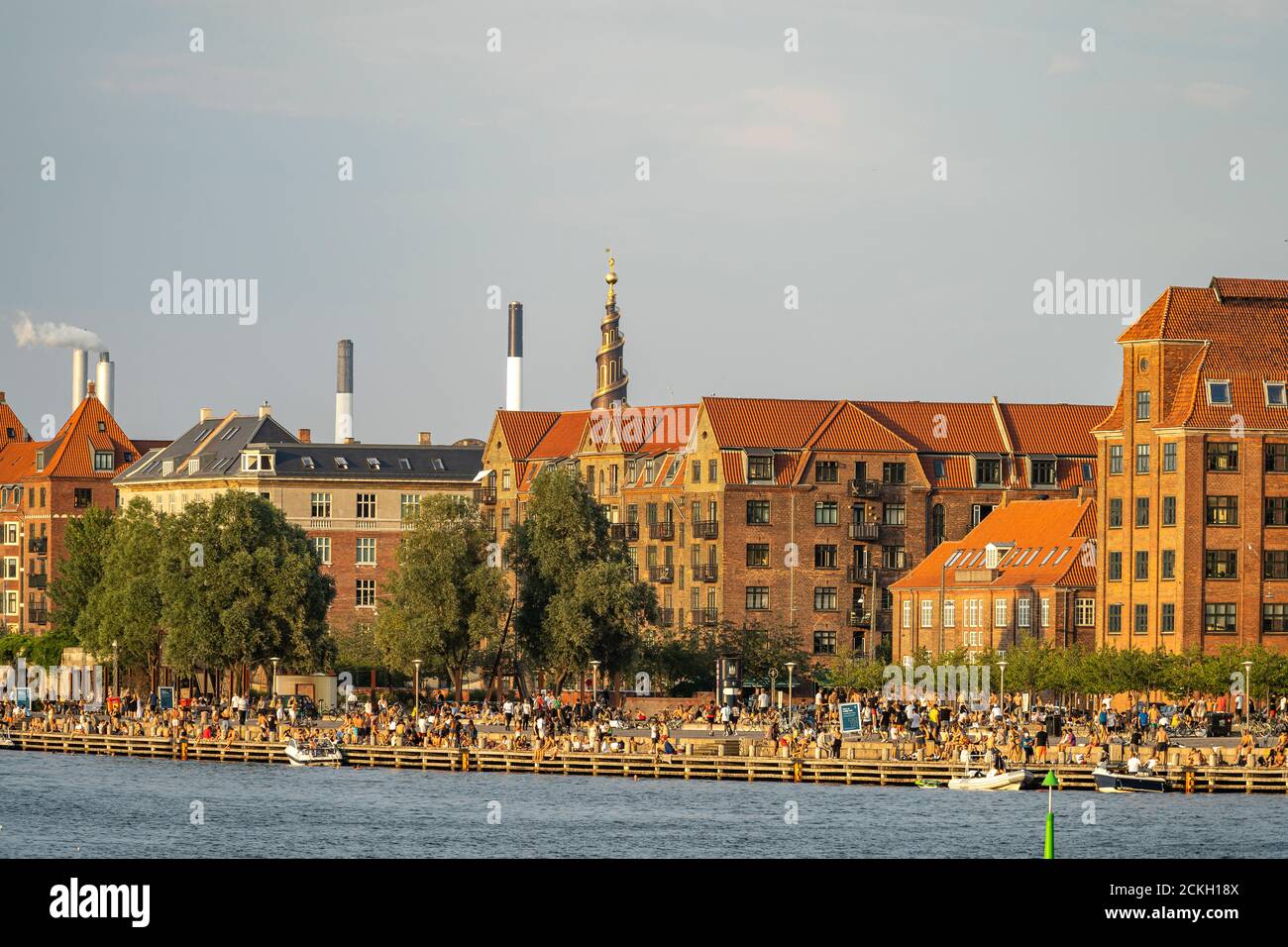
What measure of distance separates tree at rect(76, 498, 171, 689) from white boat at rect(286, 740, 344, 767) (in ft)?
71.6

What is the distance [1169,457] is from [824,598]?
33126mm

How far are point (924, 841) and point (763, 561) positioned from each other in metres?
72.5

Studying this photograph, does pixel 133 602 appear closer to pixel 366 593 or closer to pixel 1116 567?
pixel 366 593

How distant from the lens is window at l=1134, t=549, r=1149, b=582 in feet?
416

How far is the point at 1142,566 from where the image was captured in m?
127

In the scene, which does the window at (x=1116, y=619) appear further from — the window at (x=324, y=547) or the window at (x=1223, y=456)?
the window at (x=324, y=547)

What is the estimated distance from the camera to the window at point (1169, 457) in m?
125

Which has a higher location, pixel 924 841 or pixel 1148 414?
pixel 1148 414

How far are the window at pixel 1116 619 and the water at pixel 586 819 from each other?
3168cm

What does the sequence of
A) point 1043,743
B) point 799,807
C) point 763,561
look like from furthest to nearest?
point 763,561
point 1043,743
point 799,807

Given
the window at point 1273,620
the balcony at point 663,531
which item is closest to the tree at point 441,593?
the balcony at point 663,531
